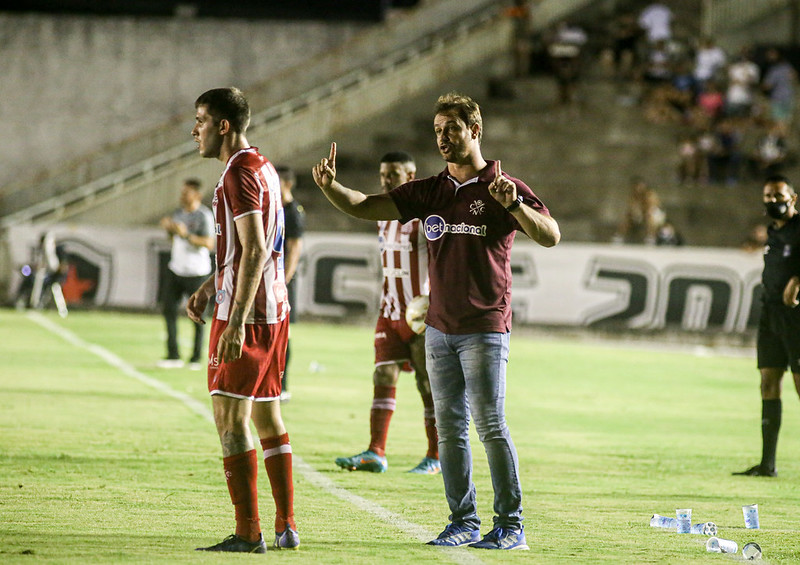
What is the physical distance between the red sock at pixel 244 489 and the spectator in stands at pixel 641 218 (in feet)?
66.1

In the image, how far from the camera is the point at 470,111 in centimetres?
709

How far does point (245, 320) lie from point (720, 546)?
9.29 ft

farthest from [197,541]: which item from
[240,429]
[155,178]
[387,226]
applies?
[155,178]

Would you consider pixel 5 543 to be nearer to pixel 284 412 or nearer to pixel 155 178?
pixel 284 412

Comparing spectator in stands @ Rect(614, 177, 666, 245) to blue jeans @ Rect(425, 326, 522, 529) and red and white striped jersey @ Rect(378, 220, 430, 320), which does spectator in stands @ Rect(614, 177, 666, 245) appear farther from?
blue jeans @ Rect(425, 326, 522, 529)

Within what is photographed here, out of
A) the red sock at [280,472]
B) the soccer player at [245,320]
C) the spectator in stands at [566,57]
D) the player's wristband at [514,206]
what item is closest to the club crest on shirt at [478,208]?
the player's wristband at [514,206]

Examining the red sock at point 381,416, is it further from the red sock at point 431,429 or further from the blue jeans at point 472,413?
the blue jeans at point 472,413

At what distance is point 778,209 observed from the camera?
1036 centimetres

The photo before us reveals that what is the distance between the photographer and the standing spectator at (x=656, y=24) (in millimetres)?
33469

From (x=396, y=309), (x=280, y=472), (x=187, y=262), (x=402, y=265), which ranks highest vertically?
(x=402, y=265)

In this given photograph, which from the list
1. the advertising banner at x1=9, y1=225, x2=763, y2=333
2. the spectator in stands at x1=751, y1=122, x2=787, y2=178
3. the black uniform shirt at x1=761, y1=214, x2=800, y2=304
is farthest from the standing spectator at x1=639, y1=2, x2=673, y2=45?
the black uniform shirt at x1=761, y1=214, x2=800, y2=304

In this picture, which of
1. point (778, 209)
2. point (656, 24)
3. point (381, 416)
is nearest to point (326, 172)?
point (381, 416)

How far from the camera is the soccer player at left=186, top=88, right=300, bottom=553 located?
6.75 m

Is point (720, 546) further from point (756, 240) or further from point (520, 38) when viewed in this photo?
point (520, 38)
